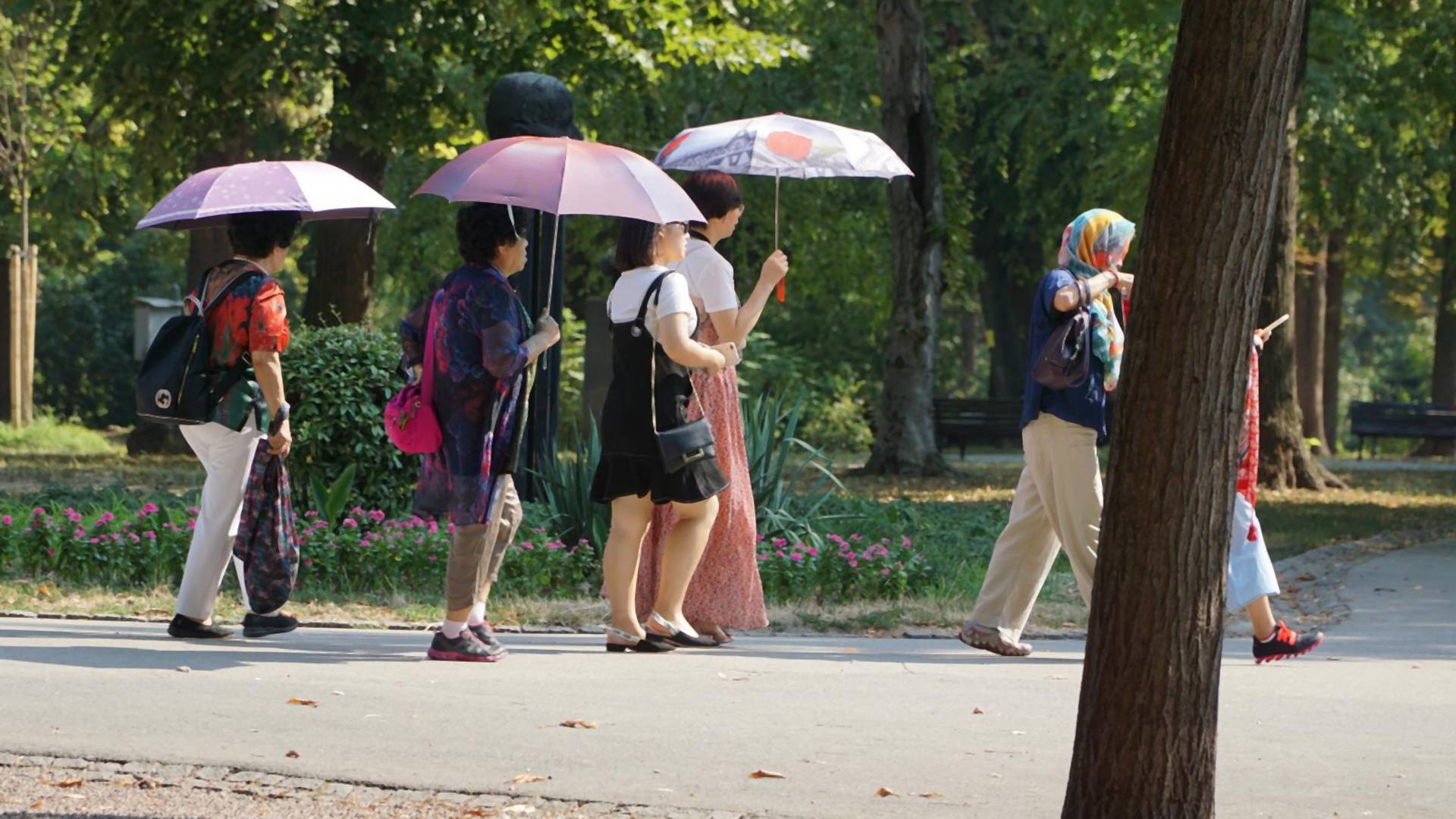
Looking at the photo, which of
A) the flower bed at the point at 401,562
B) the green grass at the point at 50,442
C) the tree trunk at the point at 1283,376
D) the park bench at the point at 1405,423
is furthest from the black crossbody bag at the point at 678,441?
the park bench at the point at 1405,423

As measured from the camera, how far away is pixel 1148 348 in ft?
14.7

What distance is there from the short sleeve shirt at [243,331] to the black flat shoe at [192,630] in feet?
2.73

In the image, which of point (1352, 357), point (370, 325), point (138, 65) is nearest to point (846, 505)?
point (370, 325)

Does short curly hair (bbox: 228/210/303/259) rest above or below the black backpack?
above

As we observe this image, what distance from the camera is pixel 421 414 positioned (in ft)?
23.3

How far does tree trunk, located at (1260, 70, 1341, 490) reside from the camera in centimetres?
1753

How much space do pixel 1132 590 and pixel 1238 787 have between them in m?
1.22

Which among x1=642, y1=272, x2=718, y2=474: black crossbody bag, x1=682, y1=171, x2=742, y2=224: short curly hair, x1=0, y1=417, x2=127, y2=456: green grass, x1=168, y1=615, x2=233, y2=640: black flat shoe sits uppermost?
x1=682, y1=171, x2=742, y2=224: short curly hair

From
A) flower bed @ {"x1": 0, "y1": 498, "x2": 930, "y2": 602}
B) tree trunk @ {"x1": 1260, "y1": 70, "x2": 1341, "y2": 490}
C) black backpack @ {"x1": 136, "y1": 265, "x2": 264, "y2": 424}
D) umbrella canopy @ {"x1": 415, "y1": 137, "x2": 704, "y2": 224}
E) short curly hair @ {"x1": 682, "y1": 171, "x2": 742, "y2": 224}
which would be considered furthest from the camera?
tree trunk @ {"x1": 1260, "y1": 70, "x2": 1341, "y2": 490}

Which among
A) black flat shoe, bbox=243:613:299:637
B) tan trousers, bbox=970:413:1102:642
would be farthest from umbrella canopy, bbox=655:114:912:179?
black flat shoe, bbox=243:613:299:637

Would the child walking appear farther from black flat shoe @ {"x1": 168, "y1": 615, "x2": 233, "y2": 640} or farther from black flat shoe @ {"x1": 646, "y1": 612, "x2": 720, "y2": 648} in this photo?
black flat shoe @ {"x1": 168, "y1": 615, "x2": 233, "y2": 640}

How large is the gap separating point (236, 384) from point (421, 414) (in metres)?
0.85

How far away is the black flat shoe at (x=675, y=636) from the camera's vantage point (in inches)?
304

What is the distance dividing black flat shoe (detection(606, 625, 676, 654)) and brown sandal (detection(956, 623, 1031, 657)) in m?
1.20
